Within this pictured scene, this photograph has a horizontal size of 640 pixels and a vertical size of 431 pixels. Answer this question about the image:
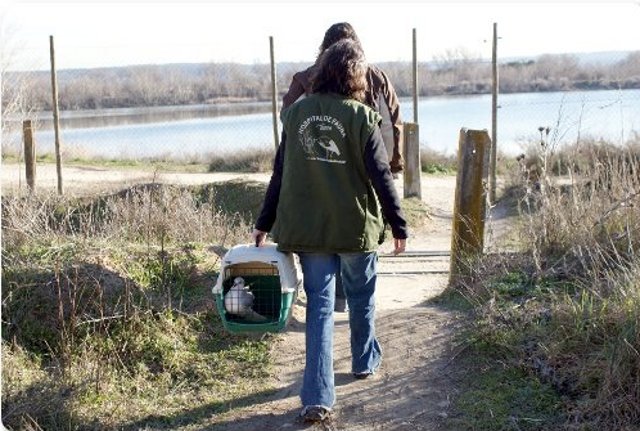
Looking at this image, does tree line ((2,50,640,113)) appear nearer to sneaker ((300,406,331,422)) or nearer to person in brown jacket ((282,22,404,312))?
person in brown jacket ((282,22,404,312))

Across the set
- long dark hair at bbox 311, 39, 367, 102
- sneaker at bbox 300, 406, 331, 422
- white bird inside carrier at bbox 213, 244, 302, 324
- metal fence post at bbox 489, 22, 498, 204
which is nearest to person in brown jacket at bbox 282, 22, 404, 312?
long dark hair at bbox 311, 39, 367, 102

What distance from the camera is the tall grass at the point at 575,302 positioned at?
4.69 meters

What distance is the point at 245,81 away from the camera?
20.3 m

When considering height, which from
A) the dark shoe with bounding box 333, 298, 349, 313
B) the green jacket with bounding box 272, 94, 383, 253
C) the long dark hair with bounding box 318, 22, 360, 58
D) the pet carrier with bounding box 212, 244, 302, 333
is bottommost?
the dark shoe with bounding box 333, 298, 349, 313

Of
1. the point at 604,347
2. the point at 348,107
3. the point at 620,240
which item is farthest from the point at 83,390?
the point at 620,240

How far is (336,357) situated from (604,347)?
164 cm

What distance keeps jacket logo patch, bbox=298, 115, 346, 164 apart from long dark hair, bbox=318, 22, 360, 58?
39.7 inches

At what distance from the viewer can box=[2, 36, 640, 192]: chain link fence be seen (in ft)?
60.1

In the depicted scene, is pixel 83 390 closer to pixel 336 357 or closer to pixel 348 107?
pixel 336 357

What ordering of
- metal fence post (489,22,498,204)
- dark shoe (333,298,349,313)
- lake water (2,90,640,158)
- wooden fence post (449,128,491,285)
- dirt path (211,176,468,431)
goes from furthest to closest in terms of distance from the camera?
lake water (2,90,640,158), metal fence post (489,22,498,204), wooden fence post (449,128,491,285), dark shoe (333,298,349,313), dirt path (211,176,468,431)

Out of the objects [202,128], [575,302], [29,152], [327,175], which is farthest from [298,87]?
[202,128]

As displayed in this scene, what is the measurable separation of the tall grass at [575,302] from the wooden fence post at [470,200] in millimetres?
191

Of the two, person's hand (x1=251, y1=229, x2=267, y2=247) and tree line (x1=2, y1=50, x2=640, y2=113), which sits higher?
tree line (x1=2, y1=50, x2=640, y2=113)

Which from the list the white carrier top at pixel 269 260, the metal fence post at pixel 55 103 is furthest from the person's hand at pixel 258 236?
the metal fence post at pixel 55 103
